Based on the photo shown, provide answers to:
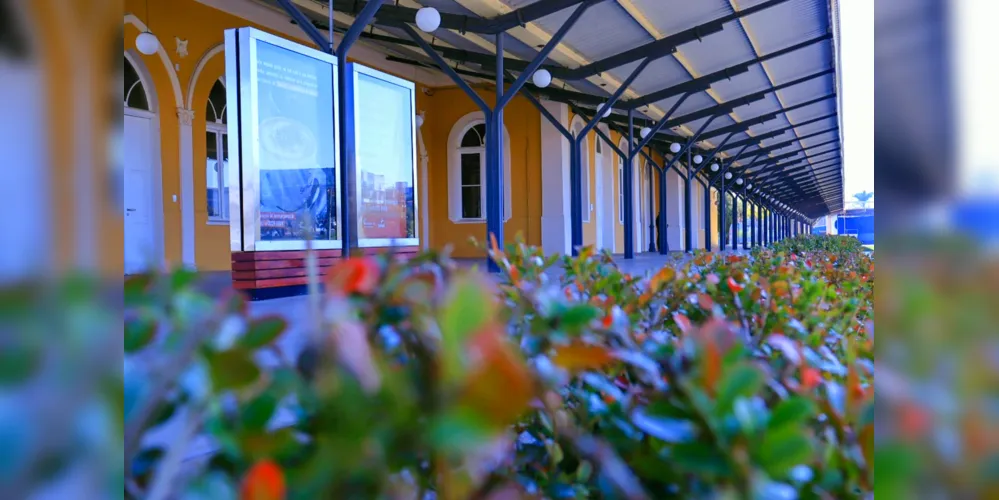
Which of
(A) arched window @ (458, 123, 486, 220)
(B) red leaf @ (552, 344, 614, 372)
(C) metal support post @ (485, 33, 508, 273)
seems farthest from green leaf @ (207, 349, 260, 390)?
(A) arched window @ (458, 123, 486, 220)

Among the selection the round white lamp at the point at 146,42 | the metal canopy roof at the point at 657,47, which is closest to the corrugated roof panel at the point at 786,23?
the metal canopy roof at the point at 657,47

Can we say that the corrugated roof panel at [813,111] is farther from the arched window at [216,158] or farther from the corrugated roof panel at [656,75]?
the arched window at [216,158]

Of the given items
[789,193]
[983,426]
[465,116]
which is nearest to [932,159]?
[983,426]

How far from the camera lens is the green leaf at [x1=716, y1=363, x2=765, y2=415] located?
0.49 metres

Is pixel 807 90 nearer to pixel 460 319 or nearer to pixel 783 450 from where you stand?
pixel 783 450

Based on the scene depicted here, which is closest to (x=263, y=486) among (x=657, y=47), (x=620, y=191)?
(x=657, y=47)

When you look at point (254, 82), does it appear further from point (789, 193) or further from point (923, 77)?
point (789, 193)

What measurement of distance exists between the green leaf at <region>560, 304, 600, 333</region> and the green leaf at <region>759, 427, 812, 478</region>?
0.63ft

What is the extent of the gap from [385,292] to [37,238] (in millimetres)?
298

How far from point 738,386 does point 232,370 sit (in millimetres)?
377

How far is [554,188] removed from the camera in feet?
49.2

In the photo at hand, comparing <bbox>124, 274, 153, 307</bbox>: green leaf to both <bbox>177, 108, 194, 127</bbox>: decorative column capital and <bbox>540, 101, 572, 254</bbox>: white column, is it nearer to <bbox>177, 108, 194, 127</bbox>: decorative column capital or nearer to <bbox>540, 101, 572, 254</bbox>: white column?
<bbox>177, 108, 194, 127</bbox>: decorative column capital

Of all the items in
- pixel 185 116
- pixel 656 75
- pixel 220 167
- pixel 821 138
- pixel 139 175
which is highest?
pixel 821 138

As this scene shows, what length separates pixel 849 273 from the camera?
3467 mm
